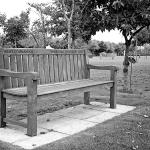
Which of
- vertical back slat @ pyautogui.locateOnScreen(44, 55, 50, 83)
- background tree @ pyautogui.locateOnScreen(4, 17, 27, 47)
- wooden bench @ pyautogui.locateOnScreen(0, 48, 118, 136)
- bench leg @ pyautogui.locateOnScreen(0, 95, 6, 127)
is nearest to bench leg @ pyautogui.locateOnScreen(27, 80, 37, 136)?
wooden bench @ pyautogui.locateOnScreen(0, 48, 118, 136)

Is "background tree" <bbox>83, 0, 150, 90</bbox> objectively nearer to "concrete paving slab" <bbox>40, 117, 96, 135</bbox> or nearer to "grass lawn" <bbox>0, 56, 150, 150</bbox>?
"grass lawn" <bbox>0, 56, 150, 150</bbox>

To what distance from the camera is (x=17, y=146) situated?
3756mm

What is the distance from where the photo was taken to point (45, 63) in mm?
5379

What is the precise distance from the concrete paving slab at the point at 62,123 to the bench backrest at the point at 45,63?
0.63 metres

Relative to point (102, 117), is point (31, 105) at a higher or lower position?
higher

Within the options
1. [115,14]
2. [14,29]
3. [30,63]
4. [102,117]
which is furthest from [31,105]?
[14,29]

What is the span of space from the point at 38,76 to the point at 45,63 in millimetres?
1247

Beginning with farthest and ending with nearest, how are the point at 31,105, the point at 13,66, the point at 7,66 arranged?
the point at 13,66
the point at 7,66
the point at 31,105

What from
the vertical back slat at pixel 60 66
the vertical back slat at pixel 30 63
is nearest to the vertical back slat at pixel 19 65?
the vertical back slat at pixel 30 63

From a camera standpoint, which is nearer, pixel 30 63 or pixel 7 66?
pixel 7 66

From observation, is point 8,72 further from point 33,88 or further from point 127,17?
point 127,17

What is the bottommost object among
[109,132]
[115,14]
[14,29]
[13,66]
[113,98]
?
[109,132]

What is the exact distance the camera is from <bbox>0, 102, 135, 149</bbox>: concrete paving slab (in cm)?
404

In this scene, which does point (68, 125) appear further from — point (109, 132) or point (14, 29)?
point (14, 29)
